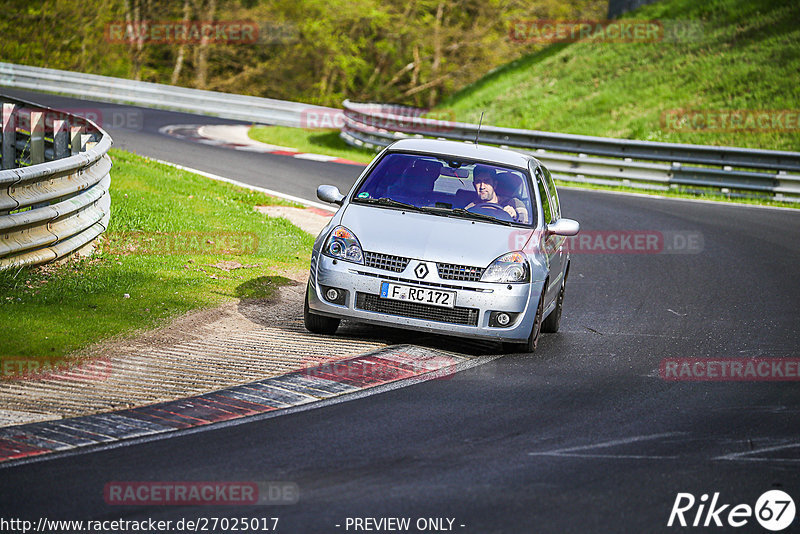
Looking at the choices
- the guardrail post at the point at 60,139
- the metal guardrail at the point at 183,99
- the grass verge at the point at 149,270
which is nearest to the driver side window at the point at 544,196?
the grass verge at the point at 149,270

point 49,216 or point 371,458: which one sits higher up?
point 49,216

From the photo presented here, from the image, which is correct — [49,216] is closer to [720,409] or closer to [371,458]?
[371,458]

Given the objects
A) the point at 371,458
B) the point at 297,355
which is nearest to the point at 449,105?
the point at 297,355

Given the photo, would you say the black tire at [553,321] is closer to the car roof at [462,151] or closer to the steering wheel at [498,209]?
the steering wheel at [498,209]

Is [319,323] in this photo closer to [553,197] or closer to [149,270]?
[149,270]

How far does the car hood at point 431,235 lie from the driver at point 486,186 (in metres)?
0.30

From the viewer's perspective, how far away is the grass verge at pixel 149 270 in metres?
8.07

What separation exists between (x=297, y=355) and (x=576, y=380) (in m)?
2.22

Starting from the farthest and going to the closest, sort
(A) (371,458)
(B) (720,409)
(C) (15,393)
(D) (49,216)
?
1. (D) (49,216)
2. (B) (720,409)
3. (C) (15,393)
4. (A) (371,458)

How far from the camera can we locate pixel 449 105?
35.9 meters

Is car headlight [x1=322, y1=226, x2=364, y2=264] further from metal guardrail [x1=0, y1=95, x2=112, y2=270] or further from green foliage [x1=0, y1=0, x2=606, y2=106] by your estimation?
green foliage [x1=0, y1=0, x2=606, y2=106]

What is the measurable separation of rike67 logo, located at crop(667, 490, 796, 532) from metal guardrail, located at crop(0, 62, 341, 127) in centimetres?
2916

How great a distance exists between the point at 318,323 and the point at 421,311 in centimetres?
101

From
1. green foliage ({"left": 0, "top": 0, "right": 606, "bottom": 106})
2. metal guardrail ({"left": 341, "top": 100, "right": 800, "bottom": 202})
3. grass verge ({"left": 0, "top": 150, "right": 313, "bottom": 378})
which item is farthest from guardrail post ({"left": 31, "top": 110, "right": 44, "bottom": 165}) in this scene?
green foliage ({"left": 0, "top": 0, "right": 606, "bottom": 106})
